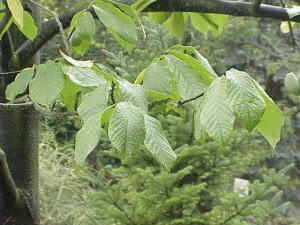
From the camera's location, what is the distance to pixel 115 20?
92 cm

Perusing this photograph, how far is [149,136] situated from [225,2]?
65 cm

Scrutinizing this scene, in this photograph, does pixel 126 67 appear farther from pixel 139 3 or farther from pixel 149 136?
pixel 149 136

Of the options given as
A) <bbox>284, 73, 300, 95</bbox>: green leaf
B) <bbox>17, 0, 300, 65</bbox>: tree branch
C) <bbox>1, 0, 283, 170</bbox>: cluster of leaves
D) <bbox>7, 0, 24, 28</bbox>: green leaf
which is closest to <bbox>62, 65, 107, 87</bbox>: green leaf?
<bbox>1, 0, 283, 170</bbox>: cluster of leaves

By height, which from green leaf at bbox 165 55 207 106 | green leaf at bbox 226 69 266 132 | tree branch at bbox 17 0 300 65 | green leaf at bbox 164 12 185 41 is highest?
green leaf at bbox 226 69 266 132

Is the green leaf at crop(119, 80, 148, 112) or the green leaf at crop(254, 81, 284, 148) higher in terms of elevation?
the green leaf at crop(119, 80, 148, 112)

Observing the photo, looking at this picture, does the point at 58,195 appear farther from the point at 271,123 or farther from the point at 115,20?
the point at 271,123

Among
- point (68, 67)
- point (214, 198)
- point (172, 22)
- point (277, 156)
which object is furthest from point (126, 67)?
point (277, 156)

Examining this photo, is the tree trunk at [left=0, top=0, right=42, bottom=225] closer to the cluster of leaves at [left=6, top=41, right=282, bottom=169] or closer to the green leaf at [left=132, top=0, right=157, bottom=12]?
the green leaf at [left=132, top=0, right=157, bottom=12]

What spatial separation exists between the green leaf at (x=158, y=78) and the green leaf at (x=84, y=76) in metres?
0.10

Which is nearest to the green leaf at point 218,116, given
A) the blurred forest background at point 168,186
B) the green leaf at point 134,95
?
the green leaf at point 134,95

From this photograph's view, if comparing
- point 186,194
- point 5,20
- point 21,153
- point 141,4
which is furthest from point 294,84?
point 186,194

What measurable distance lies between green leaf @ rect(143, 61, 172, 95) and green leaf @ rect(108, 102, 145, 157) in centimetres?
19

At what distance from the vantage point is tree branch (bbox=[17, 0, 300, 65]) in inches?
48.4

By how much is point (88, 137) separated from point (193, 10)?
0.65 m
